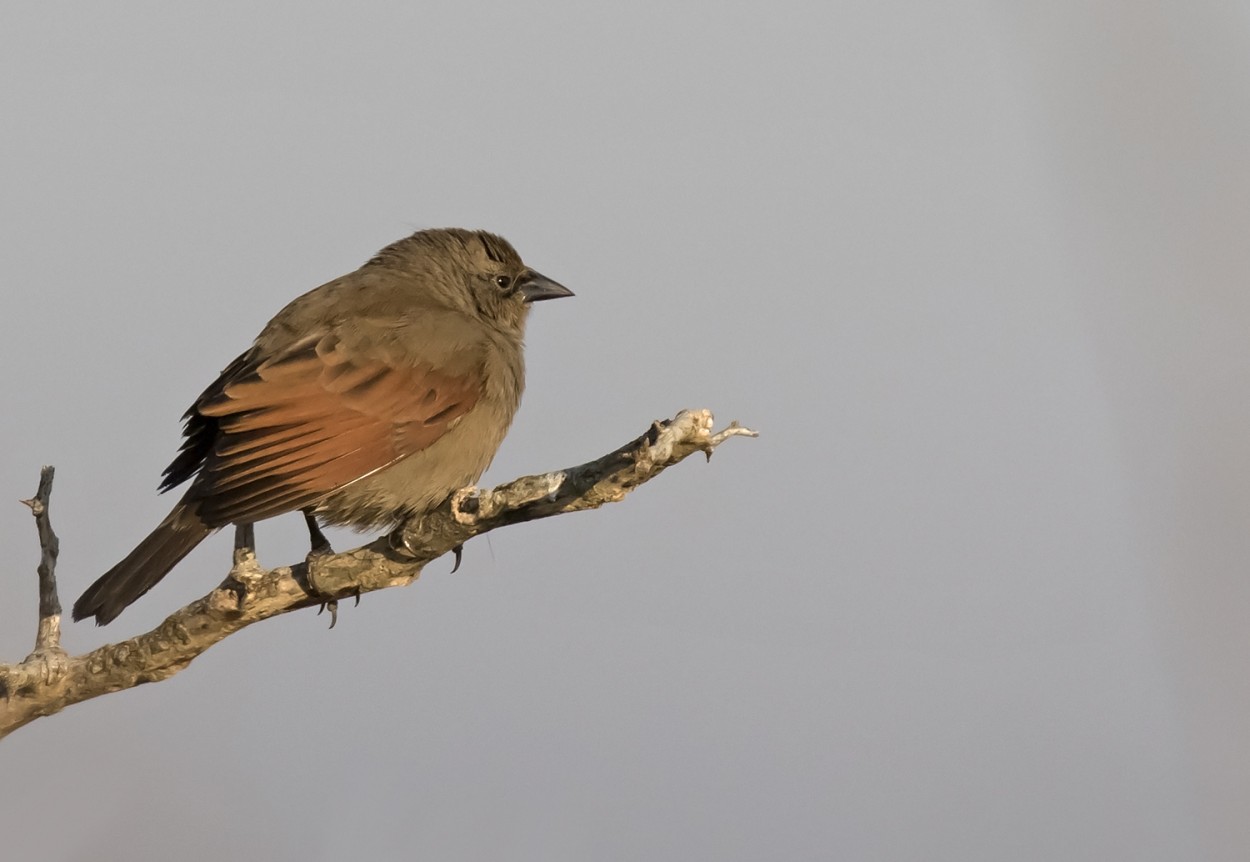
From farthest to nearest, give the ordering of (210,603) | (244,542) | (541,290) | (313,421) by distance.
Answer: (541,290), (313,421), (244,542), (210,603)

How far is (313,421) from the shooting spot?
156 inches

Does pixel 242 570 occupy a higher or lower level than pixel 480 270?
lower

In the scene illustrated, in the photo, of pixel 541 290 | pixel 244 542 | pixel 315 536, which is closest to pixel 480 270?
pixel 541 290

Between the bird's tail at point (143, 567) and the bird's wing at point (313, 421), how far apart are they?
75mm

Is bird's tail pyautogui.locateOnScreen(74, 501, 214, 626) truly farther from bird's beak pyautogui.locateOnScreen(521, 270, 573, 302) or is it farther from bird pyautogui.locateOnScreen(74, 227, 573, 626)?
bird's beak pyautogui.locateOnScreen(521, 270, 573, 302)

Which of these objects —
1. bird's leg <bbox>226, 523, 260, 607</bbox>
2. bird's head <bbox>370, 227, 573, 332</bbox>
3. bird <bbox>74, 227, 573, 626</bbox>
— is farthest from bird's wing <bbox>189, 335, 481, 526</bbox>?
bird's head <bbox>370, 227, 573, 332</bbox>

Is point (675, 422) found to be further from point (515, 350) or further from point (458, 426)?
point (515, 350)

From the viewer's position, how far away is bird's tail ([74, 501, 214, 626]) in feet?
11.7

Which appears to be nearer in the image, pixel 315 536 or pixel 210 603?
pixel 210 603

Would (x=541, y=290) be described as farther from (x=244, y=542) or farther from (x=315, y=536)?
(x=244, y=542)

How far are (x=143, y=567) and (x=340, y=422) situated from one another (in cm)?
72

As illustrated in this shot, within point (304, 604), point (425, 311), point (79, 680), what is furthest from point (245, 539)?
point (425, 311)

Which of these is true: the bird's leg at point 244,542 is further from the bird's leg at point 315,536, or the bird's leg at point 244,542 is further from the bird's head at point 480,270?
the bird's head at point 480,270

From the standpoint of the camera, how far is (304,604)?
353 centimetres
